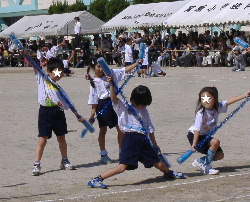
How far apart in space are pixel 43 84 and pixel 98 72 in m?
0.85

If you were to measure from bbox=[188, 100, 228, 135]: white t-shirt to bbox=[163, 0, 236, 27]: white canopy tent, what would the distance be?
25256 millimetres

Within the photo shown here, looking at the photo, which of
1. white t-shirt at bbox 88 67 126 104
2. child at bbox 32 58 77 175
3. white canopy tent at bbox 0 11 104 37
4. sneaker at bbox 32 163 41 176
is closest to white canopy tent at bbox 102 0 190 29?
white canopy tent at bbox 0 11 104 37

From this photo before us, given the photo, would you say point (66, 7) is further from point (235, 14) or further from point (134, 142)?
point (134, 142)

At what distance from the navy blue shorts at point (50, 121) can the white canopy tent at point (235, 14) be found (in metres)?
23.4

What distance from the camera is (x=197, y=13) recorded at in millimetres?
35188

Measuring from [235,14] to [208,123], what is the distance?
80.3ft

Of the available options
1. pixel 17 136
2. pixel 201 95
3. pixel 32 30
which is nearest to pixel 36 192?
pixel 201 95

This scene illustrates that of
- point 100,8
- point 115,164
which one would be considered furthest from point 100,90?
point 100,8

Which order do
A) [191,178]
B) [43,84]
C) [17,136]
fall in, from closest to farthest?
[191,178] → [43,84] → [17,136]

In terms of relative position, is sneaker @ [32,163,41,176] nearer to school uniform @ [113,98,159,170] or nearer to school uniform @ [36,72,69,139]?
school uniform @ [36,72,69,139]

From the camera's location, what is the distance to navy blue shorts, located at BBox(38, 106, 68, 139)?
956 centimetres

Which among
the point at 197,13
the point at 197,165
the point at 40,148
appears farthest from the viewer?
the point at 197,13

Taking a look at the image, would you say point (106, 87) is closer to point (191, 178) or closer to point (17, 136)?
point (191, 178)

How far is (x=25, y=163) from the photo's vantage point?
1012cm
